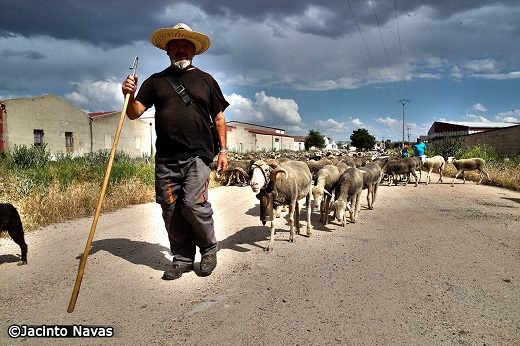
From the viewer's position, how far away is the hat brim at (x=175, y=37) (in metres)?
4.18

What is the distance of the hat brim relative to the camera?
4.18 meters

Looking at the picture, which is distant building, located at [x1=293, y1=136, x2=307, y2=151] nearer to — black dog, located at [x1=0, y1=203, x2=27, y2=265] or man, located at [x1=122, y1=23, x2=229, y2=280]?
man, located at [x1=122, y1=23, x2=229, y2=280]

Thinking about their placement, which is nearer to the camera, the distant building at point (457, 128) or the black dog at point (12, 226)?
the black dog at point (12, 226)

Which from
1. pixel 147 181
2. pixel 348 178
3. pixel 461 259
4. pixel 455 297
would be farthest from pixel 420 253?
pixel 147 181

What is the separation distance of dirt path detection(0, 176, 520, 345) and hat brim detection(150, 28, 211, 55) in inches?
124

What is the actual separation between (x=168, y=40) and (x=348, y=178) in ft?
17.2

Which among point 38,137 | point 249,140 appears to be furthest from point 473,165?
point 249,140

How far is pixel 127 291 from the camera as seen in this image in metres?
3.76

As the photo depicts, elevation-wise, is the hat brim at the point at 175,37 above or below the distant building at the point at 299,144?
below

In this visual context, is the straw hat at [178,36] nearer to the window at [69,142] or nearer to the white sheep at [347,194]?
the white sheep at [347,194]

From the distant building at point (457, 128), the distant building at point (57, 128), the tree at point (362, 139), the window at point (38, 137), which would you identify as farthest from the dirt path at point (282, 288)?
the tree at point (362, 139)

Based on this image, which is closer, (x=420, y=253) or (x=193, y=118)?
(x=193, y=118)

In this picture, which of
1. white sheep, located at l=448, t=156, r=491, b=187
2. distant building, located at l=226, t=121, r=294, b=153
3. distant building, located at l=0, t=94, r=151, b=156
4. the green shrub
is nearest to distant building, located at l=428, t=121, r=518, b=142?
distant building, located at l=226, t=121, r=294, b=153

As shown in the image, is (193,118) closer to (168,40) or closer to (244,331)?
(168,40)
